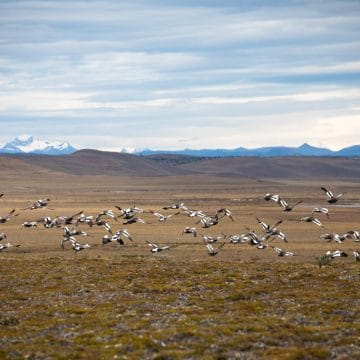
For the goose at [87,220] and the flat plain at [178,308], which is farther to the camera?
the goose at [87,220]

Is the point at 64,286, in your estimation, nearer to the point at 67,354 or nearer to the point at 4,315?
the point at 4,315

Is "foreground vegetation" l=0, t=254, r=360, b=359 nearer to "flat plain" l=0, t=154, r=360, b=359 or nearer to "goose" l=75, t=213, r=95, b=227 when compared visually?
"flat plain" l=0, t=154, r=360, b=359

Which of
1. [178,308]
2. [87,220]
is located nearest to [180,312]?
[178,308]

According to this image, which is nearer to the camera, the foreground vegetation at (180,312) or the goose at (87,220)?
the foreground vegetation at (180,312)

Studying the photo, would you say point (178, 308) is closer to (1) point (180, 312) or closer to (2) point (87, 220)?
(1) point (180, 312)

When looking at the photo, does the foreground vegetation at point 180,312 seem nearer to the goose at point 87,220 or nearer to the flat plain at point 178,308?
the flat plain at point 178,308

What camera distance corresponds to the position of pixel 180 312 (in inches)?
1020

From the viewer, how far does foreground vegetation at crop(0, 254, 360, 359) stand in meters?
20.3

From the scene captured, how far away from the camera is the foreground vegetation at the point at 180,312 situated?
20297 mm

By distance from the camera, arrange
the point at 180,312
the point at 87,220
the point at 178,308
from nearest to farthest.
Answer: the point at 180,312, the point at 178,308, the point at 87,220

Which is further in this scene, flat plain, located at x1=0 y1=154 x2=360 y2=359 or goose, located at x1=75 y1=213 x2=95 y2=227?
goose, located at x1=75 y1=213 x2=95 y2=227

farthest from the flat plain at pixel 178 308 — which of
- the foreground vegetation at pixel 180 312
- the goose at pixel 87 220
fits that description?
the goose at pixel 87 220

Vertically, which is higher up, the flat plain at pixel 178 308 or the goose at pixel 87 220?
the goose at pixel 87 220

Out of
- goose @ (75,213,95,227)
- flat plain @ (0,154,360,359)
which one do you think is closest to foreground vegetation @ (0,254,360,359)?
flat plain @ (0,154,360,359)
